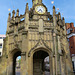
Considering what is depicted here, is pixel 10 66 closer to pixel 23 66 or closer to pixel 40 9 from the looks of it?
pixel 23 66

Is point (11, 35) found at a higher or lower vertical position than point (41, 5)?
lower

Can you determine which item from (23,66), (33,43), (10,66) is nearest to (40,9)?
(33,43)

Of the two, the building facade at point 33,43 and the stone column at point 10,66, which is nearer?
the building facade at point 33,43

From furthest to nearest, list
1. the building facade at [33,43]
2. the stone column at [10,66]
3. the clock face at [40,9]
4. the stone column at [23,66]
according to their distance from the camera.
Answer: the clock face at [40,9], the stone column at [10,66], the building facade at [33,43], the stone column at [23,66]

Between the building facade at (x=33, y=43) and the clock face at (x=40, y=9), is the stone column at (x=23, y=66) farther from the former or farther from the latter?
the clock face at (x=40, y=9)

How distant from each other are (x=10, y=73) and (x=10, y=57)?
2.73m

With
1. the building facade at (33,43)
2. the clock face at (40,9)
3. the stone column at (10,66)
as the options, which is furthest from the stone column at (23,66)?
the clock face at (40,9)

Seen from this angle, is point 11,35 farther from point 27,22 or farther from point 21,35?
point 27,22

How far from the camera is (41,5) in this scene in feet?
63.8

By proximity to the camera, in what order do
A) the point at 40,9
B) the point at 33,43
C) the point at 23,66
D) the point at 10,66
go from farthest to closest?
1. the point at 40,9
2. the point at 10,66
3. the point at 33,43
4. the point at 23,66

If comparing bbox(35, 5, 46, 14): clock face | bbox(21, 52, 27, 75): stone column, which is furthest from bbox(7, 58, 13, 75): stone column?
bbox(35, 5, 46, 14): clock face

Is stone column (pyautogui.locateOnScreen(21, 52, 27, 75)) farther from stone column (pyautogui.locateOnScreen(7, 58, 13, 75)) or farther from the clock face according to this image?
the clock face

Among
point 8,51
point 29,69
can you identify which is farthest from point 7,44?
point 29,69

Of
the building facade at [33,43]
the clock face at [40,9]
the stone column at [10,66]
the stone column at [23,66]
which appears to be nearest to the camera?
the stone column at [23,66]
